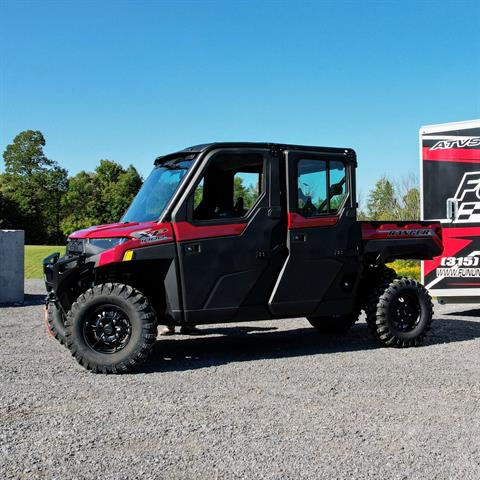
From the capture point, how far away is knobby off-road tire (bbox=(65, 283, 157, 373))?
626 cm

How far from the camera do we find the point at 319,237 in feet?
23.7

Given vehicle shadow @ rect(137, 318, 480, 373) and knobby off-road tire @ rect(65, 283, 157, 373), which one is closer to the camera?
knobby off-road tire @ rect(65, 283, 157, 373)

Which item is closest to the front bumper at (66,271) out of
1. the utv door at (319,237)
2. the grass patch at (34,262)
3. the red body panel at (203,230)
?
the red body panel at (203,230)

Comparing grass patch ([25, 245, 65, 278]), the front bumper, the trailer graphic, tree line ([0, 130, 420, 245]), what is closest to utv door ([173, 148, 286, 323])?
the front bumper

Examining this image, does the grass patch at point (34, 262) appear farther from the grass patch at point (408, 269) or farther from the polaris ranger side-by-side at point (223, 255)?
the polaris ranger side-by-side at point (223, 255)

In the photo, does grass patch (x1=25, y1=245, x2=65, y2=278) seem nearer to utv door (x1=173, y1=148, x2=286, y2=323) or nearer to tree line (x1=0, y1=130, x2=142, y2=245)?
utv door (x1=173, y1=148, x2=286, y2=323)

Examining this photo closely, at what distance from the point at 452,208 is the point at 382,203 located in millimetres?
27984

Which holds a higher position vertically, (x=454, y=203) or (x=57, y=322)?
(x=454, y=203)

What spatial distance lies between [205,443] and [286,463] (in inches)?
25.9

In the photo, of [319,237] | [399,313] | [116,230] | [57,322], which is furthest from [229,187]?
[399,313]

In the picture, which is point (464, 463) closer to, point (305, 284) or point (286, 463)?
point (286, 463)

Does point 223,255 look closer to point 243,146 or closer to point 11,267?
point 243,146

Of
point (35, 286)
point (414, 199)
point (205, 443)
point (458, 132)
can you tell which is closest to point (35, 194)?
point (414, 199)

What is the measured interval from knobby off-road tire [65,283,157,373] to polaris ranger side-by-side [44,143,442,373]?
0.4 inches
